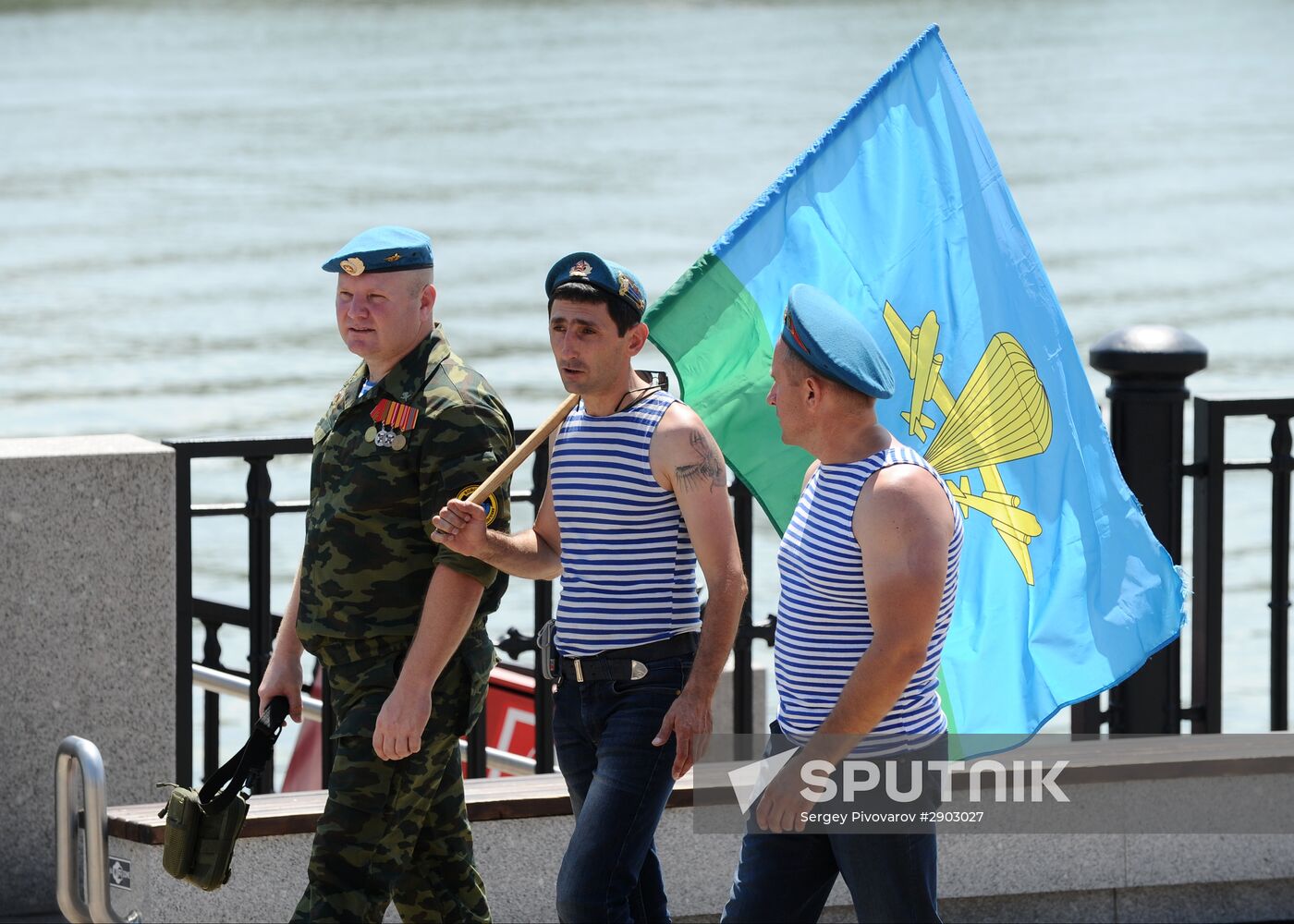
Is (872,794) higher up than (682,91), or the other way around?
(682,91)

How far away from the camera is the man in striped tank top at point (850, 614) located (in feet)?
12.1

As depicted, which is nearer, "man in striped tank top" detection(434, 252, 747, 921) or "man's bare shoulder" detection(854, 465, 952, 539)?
"man's bare shoulder" detection(854, 465, 952, 539)

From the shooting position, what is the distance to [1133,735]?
5.98 meters

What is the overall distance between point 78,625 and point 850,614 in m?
2.45

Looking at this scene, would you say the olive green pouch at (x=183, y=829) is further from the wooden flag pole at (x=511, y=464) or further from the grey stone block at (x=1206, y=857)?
the grey stone block at (x=1206, y=857)

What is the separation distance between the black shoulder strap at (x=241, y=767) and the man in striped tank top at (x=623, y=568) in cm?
72

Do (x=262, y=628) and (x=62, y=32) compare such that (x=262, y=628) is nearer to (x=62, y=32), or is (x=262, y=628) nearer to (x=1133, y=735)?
(x=1133, y=735)

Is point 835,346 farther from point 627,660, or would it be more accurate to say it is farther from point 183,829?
point 183,829

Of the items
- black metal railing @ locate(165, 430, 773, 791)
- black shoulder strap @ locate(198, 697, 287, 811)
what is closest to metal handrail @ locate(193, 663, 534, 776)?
black metal railing @ locate(165, 430, 773, 791)

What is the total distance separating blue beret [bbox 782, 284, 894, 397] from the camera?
3762 mm

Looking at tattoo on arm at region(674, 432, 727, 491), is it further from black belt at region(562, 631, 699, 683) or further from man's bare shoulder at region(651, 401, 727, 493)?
black belt at region(562, 631, 699, 683)

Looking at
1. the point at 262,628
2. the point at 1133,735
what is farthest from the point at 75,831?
the point at 1133,735

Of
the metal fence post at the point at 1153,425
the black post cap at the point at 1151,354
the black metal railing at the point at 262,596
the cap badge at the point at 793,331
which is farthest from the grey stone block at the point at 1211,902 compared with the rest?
the cap badge at the point at 793,331

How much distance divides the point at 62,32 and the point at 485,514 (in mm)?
59081
